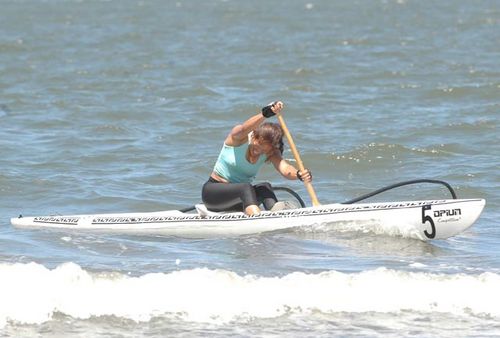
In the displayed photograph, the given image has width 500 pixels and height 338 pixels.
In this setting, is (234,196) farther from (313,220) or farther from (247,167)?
(313,220)

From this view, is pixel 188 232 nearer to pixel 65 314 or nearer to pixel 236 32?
pixel 65 314

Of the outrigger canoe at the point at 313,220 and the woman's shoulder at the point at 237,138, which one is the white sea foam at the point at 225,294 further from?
the woman's shoulder at the point at 237,138

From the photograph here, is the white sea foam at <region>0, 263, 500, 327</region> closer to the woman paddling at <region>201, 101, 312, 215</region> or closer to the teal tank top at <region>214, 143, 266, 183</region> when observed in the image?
the woman paddling at <region>201, 101, 312, 215</region>

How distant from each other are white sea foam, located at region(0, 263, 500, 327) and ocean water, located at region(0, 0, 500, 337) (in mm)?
17

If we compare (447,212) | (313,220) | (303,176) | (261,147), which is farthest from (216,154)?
(447,212)

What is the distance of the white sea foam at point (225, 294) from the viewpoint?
8.18 metres

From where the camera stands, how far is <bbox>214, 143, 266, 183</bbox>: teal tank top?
32.8ft

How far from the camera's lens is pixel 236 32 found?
104 feet

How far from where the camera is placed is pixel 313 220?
10078mm

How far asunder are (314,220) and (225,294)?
1882mm

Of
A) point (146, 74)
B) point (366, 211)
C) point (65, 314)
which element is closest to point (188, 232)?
point (366, 211)

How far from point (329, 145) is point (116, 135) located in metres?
3.30

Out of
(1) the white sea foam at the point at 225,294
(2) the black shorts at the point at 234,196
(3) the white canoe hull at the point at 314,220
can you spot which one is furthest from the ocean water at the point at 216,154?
(2) the black shorts at the point at 234,196

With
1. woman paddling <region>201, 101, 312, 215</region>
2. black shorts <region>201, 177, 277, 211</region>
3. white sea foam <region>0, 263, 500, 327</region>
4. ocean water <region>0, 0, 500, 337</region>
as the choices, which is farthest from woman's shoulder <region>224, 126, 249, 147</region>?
white sea foam <region>0, 263, 500, 327</region>
